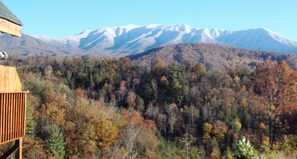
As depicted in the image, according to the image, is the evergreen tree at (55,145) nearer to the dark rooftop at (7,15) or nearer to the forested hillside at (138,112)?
the forested hillside at (138,112)

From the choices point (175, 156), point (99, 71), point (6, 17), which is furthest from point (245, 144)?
point (99, 71)

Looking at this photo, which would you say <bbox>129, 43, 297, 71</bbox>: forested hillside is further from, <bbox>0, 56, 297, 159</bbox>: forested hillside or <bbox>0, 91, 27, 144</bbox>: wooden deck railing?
<bbox>0, 91, 27, 144</bbox>: wooden deck railing

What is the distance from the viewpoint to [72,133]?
4972 centimetres

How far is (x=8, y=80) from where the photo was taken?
20.2 ft

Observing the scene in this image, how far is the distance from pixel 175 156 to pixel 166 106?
1951 cm

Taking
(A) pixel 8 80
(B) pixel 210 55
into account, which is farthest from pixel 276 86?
(B) pixel 210 55

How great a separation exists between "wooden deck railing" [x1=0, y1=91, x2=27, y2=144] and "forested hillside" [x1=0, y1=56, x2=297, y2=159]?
90.2 feet

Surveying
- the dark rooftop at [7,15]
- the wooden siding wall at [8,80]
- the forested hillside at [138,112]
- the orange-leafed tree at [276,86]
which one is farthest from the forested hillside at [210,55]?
the wooden siding wall at [8,80]

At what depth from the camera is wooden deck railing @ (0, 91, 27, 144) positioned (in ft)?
18.8

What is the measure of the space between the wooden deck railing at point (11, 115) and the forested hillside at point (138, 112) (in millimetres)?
27485

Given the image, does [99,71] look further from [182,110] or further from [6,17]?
[6,17]

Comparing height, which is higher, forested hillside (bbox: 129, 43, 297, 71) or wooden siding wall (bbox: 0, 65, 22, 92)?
forested hillside (bbox: 129, 43, 297, 71)

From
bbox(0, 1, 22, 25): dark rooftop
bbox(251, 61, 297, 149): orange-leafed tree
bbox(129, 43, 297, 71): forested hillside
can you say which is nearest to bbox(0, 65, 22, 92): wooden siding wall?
bbox(0, 1, 22, 25): dark rooftop

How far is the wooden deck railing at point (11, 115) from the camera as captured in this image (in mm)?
5742
